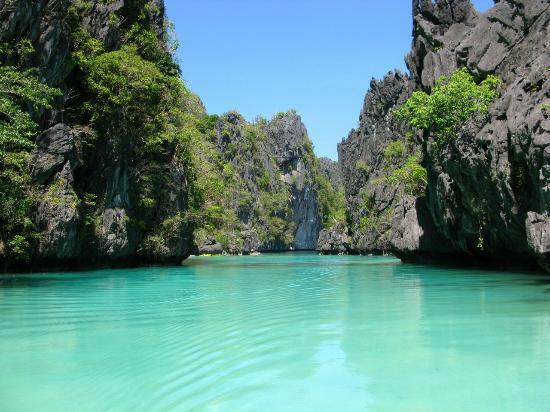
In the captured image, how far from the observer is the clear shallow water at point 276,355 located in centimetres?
394

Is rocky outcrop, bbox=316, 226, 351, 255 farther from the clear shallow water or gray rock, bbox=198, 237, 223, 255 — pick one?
the clear shallow water

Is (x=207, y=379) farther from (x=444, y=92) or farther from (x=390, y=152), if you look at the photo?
(x=390, y=152)

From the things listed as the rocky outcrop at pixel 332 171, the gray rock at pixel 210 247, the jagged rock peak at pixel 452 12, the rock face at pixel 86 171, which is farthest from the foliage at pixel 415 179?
the rocky outcrop at pixel 332 171

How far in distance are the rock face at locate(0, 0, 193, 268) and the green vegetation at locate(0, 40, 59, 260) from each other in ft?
1.83

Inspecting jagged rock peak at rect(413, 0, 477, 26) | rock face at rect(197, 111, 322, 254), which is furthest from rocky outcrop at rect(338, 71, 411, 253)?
jagged rock peak at rect(413, 0, 477, 26)

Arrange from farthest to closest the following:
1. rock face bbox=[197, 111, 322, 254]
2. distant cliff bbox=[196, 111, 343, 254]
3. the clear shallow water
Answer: rock face bbox=[197, 111, 322, 254] < distant cliff bbox=[196, 111, 343, 254] < the clear shallow water

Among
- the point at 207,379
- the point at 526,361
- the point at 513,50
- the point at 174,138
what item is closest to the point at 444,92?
the point at 513,50

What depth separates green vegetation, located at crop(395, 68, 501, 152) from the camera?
18.5m

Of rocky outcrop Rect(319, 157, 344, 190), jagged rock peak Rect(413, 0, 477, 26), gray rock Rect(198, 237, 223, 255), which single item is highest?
rocky outcrop Rect(319, 157, 344, 190)

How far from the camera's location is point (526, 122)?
43.2ft

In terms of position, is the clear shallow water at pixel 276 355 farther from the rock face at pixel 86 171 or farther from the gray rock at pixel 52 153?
the rock face at pixel 86 171

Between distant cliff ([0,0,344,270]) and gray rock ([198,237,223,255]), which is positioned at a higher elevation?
distant cliff ([0,0,344,270])

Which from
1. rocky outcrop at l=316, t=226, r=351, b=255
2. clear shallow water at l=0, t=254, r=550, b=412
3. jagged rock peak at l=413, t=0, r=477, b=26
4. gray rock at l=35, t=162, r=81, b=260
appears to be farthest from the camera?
rocky outcrop at l=316, t=226, r=351, b=255

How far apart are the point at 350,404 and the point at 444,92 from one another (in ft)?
55.9
